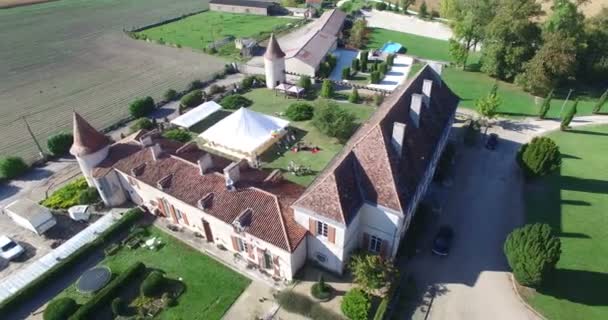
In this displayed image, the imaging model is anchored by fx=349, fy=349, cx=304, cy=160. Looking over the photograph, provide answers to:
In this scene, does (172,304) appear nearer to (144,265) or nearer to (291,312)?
(144,265)

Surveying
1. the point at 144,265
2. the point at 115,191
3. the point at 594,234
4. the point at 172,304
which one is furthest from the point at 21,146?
the point at 594,234

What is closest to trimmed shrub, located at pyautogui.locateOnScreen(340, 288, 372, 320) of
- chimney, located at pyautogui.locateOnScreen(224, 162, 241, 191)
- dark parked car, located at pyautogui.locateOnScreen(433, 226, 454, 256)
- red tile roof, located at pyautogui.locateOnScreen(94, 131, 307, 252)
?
red tile roof, located at pyautogui.locateOnScreen(94, 131, 307, 252)

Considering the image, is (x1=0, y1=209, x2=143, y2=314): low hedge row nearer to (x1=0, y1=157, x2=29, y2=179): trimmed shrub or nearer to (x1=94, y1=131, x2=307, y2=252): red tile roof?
→ (x1=94, y1=131, x2=307, y2=252): red tile roof

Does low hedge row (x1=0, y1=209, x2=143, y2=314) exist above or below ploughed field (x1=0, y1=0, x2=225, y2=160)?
below

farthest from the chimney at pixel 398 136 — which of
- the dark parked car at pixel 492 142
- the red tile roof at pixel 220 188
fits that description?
the dark parked car at pixel 492 142

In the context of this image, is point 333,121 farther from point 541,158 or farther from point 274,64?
point 541,158

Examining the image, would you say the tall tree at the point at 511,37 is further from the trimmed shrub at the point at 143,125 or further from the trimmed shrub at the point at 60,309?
the trimmed shrub at the point at 60,309
